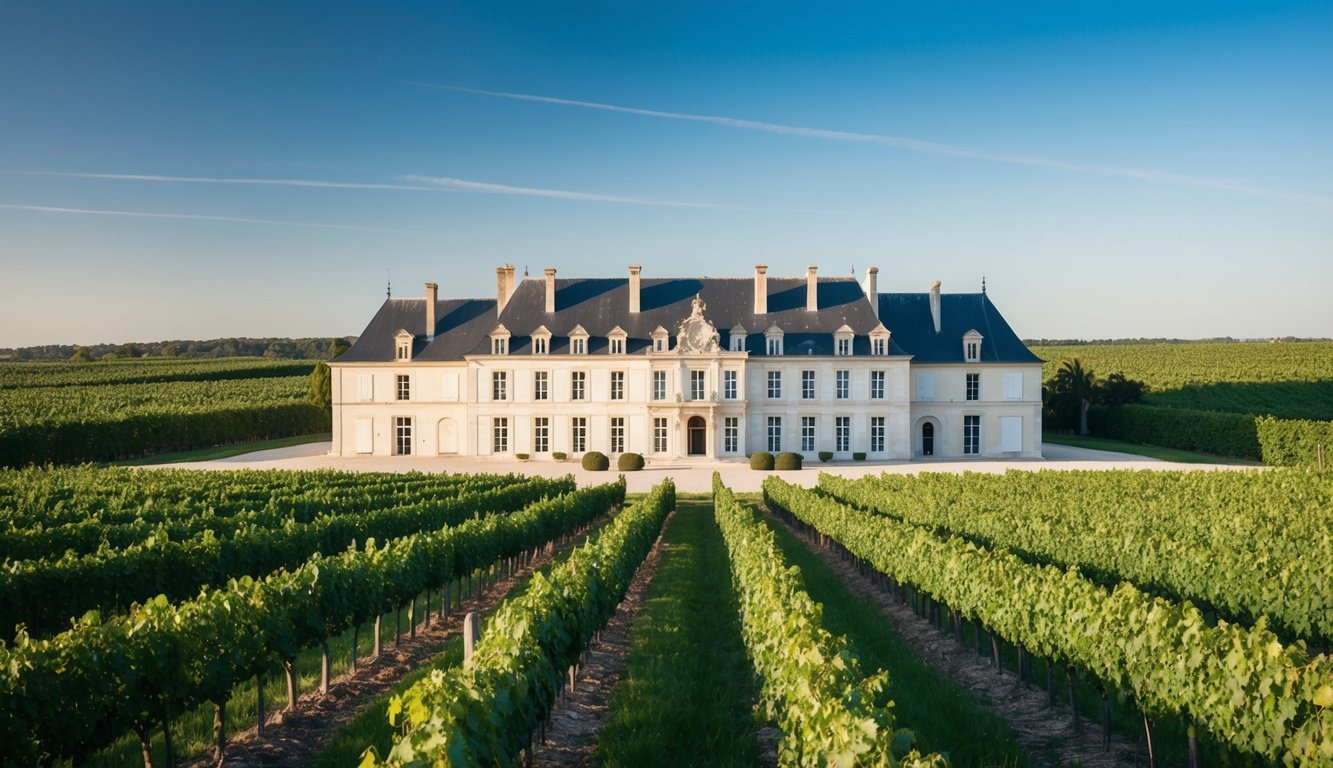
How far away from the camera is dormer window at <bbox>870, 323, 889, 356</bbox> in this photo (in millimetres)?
44375

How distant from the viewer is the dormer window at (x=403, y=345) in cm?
4703

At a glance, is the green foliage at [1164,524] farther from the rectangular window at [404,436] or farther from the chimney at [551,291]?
the rectangular window at [404,436]

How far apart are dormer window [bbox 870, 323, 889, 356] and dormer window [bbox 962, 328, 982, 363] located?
15.2 feet

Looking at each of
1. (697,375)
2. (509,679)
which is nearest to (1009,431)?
(697,375)

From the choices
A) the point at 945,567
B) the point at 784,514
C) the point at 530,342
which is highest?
the point at 530,342

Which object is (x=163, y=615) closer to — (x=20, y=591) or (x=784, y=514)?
(x=20, y=591)

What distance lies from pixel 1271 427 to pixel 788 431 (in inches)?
898

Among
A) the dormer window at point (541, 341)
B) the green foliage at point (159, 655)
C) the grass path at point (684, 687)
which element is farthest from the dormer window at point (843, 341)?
the green foliage at point (159, 655)

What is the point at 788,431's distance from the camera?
44.6m

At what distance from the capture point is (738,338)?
147 feet

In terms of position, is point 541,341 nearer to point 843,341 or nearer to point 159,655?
point 843,341

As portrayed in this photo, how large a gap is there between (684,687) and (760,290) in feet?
123

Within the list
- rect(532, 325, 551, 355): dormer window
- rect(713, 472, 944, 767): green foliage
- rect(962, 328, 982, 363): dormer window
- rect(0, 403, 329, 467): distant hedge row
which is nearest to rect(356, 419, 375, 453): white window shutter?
rect(532, 325, 551, 355): dormer window

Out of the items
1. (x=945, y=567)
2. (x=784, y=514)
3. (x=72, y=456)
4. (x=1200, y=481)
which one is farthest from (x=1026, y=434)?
(x=72, y=456)
